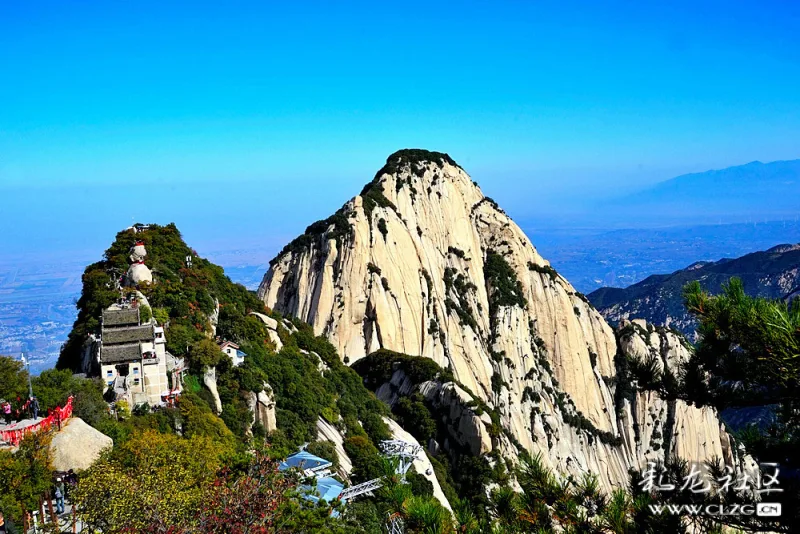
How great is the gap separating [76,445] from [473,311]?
188 feet

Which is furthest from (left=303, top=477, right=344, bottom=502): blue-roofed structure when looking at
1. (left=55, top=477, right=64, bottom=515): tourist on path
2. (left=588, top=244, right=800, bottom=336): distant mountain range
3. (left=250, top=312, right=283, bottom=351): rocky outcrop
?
(left=588, top=244, right=800, bottom=336): distant mountain range

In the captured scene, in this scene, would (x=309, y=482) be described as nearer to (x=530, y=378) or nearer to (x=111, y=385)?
(x=111, y=385)

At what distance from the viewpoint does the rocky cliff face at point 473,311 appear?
64.7 meters

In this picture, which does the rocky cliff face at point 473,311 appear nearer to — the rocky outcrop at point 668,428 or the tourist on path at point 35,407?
→ the rocky outcrop at point 668,428

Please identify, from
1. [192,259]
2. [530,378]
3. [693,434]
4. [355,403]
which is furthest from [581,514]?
[693,434]

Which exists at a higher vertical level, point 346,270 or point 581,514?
point 346,270

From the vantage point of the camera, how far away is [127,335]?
91.1ft

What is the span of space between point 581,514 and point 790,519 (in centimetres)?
276

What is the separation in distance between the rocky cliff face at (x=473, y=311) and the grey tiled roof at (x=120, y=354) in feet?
113

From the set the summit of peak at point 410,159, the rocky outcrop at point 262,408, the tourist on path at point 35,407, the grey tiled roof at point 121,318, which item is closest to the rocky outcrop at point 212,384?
the rocky outcrop at point 262,408

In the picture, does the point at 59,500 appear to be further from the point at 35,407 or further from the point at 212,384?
the point at 212,384

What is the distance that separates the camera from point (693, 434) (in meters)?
74.8

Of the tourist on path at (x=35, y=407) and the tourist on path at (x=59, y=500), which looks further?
the tourist on path at (x=35, y=407)

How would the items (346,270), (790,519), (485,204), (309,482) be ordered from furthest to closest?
(485,204), (346,270), (309,482), (790,519)
